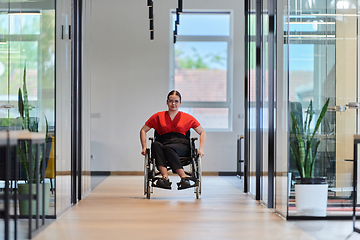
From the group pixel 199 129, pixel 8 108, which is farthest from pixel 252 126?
pixel 8 108

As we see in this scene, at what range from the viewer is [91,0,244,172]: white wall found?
7.15 metres

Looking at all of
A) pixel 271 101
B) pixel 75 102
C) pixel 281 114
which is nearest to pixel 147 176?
pixel 75 102

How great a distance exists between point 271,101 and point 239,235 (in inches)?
55.8

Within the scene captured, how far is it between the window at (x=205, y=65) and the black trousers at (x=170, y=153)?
8.63 ft

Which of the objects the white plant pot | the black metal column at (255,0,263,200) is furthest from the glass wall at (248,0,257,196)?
the white plant pot

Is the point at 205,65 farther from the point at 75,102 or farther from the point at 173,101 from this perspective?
the point at 75,102

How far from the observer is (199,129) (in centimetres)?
490

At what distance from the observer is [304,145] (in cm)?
342

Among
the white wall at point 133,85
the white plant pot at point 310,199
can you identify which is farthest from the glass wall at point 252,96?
the white wall at point 133,85

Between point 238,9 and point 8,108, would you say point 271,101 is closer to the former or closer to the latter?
point 8,108

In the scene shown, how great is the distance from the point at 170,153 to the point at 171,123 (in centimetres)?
40

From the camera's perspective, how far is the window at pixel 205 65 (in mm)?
7227

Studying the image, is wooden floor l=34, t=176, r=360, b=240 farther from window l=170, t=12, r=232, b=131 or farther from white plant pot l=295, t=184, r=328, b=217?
window l=170, t=12, r=232, b=131

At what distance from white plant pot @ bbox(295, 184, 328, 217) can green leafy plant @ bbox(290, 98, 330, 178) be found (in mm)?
93
